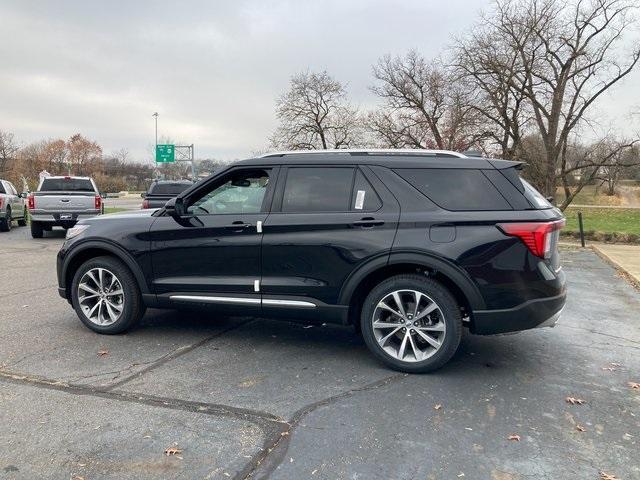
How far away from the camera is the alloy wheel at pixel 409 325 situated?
427 cm

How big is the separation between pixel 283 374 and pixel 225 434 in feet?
3.59

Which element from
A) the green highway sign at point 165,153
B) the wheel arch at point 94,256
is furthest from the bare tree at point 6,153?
the wheel arch at point 94,256

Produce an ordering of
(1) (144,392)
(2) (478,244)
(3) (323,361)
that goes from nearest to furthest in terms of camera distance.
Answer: (1) (144,392), (2) (478,244), (3) (323,361)

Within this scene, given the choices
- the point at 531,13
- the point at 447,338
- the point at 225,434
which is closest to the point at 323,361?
the point at 447,338

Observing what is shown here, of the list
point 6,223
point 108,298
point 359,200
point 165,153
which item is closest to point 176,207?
point 108,298

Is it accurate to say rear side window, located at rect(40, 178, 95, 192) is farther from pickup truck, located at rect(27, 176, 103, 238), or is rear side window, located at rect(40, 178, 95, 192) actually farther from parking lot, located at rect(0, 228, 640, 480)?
parking lot, located at rect(0, 228, 640, 480)

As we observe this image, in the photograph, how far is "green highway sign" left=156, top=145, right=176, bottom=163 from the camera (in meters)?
53.9

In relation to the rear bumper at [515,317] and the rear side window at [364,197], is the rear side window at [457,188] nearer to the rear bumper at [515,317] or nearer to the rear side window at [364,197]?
the rear side window at [364,197]

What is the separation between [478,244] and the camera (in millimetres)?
4121

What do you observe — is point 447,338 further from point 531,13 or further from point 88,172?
point 88,172

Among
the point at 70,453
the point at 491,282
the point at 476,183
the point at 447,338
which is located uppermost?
the point at 476,183

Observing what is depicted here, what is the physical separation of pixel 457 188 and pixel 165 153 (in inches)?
2110

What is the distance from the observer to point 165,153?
5431 cm

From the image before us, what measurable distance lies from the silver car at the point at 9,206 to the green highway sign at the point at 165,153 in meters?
35.5
